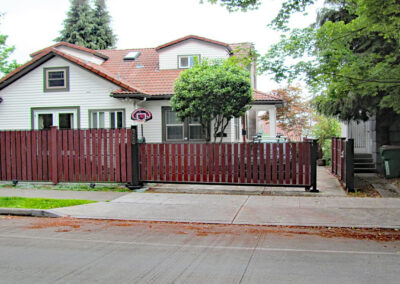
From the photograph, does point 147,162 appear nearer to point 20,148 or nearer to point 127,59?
point 20,148

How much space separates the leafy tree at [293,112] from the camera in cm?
3453

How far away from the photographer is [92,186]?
40.5 ft

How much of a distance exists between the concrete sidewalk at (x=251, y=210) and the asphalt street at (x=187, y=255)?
0.62 m

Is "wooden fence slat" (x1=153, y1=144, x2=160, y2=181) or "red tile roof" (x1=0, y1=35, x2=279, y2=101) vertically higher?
"red tile roof" (x1=0, y1=35, x2=279, y2=101)

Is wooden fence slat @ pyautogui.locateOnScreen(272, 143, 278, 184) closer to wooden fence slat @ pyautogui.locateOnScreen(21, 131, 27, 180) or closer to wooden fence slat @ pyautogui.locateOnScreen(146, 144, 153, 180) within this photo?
wooden fence slat @ pyautogui.locateOnScreen(146, 144, 153, 180)

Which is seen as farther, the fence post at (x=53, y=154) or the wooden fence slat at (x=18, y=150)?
the wooden fence slat at (x=18, y=150)

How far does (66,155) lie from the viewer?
1252cm

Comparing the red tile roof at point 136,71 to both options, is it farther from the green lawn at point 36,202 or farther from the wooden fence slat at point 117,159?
the green lawn at point 36,202

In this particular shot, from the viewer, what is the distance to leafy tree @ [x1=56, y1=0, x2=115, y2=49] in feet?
135

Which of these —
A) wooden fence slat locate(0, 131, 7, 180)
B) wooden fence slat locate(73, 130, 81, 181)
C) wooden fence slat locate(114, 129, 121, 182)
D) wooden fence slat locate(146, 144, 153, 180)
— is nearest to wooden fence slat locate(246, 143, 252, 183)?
wooden fence slat locate(146, 144, 153, 180)

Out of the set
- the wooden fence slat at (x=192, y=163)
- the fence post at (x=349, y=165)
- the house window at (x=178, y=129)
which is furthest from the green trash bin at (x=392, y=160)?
the house window at (x=178, y=129)

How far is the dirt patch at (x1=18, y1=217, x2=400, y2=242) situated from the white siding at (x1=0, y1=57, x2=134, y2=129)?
8.93 m

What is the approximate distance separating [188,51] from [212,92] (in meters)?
5.65

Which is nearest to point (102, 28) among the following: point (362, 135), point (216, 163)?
point (362, 135)
